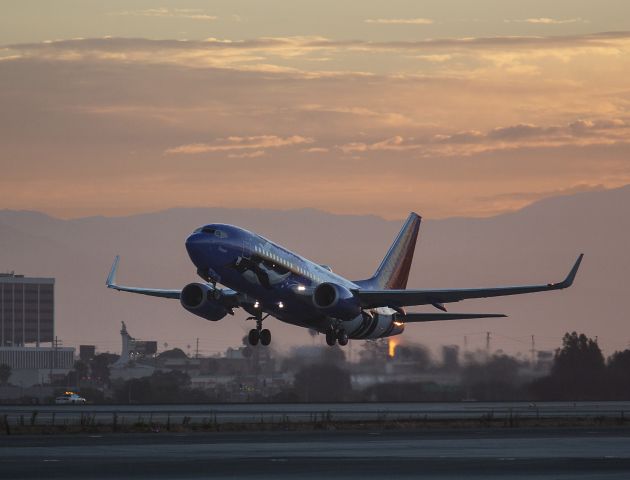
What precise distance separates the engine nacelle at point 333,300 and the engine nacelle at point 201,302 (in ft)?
20.9

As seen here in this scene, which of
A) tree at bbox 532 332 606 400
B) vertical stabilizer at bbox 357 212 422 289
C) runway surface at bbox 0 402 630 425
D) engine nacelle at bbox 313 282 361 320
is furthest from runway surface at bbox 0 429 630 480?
tree at bbox 532 332 606 400

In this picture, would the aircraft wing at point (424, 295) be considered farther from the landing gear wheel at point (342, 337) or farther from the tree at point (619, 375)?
the tree at point (619, 375)

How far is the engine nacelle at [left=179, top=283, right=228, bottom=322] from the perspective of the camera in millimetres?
90312

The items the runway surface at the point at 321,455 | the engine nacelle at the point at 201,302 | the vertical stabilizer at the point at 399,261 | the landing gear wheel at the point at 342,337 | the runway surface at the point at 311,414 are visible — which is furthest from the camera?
the vertical stabilizer at the point at 399,261

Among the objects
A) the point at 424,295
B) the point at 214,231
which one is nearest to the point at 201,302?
the point at 214,231

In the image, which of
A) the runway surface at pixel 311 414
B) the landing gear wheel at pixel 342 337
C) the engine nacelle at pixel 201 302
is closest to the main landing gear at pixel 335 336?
the landing gear wheel at pixel 342 337

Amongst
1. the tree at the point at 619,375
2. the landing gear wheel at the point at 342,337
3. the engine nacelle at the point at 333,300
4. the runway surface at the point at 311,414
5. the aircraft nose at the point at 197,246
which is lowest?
the runway surface at the point at 311,414

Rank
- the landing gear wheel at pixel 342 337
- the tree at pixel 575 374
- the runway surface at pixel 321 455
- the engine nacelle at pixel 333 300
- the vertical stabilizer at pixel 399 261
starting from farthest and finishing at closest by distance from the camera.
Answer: the tree at pixel 575 374 < the vertical stabilizer at pixel 399 261 < the landing gear wheel at pixel 342 337 < the engine nacelle at pixel 333 300 < the runway surface at pixel 321 455

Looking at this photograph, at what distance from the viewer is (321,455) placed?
53.3 m

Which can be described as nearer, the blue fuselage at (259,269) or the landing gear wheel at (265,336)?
the blue fuselage at (259,269)

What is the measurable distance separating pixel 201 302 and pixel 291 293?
7114 millimetres

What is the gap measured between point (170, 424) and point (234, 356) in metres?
116

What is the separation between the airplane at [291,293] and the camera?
8050 centimetres

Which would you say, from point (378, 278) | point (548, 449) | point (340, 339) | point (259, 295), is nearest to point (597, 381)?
point (378, 278)
